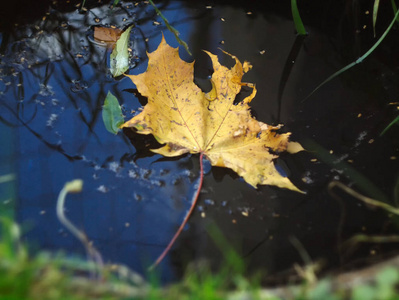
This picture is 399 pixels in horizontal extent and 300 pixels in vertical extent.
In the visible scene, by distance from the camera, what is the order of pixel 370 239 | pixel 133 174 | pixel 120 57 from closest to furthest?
1. pixel 370 239
2. pixel 133 174
3. pixel 120 57

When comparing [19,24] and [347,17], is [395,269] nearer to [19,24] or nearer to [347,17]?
[347,17]

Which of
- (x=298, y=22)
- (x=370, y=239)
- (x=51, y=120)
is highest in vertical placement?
(x=298, y=22)

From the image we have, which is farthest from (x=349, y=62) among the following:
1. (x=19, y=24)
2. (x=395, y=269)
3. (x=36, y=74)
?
(x=19, y=24)

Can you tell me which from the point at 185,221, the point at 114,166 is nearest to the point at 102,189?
the point at 114,166

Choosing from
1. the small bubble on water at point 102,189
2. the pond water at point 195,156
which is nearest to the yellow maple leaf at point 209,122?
the pond water at point 195,156

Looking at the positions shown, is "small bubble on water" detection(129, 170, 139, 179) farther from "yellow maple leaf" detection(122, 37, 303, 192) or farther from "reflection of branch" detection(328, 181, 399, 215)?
"reflection of branch" detection(328, 181, 399, 215)

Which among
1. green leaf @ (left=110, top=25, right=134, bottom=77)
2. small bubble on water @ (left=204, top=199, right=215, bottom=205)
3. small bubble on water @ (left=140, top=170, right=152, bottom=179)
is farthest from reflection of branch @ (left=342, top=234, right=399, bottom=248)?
green leaf @ (left=110, top=25, right=134, bottom=77)

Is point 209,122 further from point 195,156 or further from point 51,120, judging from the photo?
point 51,120
